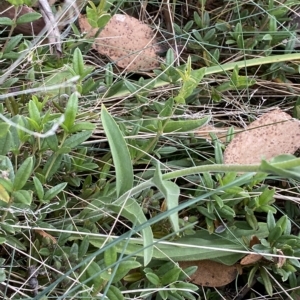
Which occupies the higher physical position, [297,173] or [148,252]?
[297,173]

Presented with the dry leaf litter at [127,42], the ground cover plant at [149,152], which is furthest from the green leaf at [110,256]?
the dry leaf litter at [127,42]

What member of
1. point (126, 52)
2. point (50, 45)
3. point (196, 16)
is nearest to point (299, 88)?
point (196, 16)

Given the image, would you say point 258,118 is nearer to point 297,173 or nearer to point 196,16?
point 196,16

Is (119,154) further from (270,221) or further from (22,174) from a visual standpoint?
(270,221)

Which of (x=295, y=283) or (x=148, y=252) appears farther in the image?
(x=295, y=283)

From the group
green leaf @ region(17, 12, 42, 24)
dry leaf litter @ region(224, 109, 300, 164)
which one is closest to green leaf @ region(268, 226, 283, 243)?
dry leaf litter @ region(224, 109, 300, 164)

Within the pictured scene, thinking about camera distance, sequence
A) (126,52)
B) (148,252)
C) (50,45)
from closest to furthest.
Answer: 1. (148,252)
2. (50,45)
3. (126,52)

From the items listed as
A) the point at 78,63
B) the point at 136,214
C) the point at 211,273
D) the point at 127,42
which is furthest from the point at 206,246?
the point at 127,42
